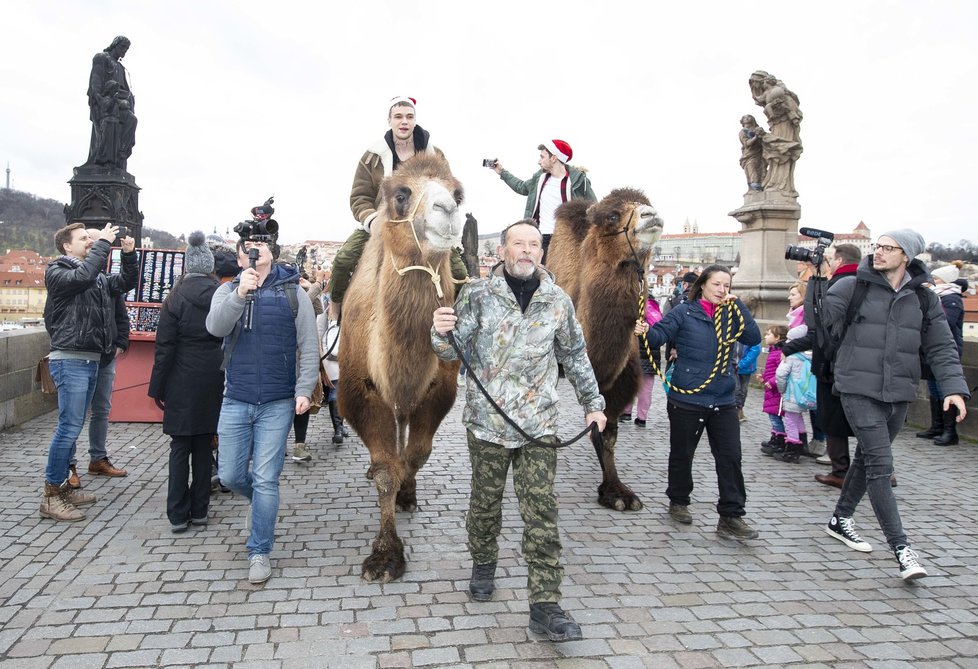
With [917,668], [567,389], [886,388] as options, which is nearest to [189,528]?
[917,668]

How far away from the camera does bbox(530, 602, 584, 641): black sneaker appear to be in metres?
3.35

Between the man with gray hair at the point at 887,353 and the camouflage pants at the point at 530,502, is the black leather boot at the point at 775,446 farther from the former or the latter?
the camouflage pants at the point at 530,502

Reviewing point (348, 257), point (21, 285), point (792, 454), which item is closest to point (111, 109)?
point (348, 257)

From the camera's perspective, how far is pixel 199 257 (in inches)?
240

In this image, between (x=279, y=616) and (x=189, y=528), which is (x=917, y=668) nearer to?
(x=279, y=616)

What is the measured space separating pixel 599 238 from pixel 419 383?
A: 2.38 m

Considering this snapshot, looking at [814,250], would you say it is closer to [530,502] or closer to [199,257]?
[530,502]

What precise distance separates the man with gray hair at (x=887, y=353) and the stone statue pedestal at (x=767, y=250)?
968cm

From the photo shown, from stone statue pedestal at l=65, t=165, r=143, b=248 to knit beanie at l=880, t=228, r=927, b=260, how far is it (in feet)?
39.8

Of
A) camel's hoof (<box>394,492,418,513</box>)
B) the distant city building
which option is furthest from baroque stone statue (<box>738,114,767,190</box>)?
the distant city building

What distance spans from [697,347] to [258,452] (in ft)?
10.9

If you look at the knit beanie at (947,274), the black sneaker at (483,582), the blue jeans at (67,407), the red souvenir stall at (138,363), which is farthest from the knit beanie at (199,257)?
the knit beanie at (947,274)

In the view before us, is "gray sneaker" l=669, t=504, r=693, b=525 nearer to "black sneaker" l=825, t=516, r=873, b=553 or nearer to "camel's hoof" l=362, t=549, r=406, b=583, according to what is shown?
"black sneaker" l=825, t=516, r=873, b=553

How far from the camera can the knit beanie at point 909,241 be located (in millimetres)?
Answer: 4535
